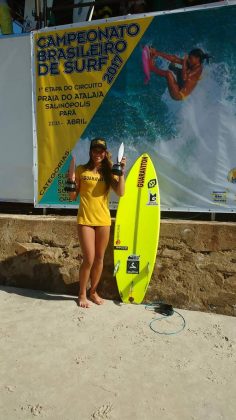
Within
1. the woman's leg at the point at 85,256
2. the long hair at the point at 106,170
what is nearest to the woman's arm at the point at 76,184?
the long hair at the point at 106,170

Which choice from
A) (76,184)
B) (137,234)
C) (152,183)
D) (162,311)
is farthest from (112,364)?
(152,183)

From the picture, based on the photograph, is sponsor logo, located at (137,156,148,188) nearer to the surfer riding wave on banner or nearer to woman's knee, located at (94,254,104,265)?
the surfer riding wave on banner

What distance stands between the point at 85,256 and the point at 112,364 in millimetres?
1186

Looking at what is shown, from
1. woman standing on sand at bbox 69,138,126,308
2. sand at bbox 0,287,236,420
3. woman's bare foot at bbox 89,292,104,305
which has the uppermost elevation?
woman standing on sand at bbox 69,138,126,308

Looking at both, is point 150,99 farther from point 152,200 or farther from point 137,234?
point 137,234

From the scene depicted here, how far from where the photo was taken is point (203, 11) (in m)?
3.94

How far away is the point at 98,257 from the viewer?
392 cm

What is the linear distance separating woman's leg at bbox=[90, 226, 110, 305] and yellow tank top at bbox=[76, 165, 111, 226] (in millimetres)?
81

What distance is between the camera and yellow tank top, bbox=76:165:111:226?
3.82 m

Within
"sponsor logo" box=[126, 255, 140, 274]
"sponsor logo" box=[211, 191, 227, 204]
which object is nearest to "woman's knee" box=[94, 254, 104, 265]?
"sponsor logo" box=[126, 255, 140, 274]

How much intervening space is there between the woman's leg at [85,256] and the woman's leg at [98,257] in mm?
58

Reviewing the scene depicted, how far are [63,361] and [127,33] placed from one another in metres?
3.26

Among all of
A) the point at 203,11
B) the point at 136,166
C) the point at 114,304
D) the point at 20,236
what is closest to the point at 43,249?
the point at 20,236

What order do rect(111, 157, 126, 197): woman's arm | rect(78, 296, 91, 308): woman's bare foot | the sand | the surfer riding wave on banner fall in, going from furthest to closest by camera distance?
the surfer riding wave on banner → rect(78, 296, 91, 308): woman's bare foot → rect(111, 157, 126, 197): woman's arm → the sand
